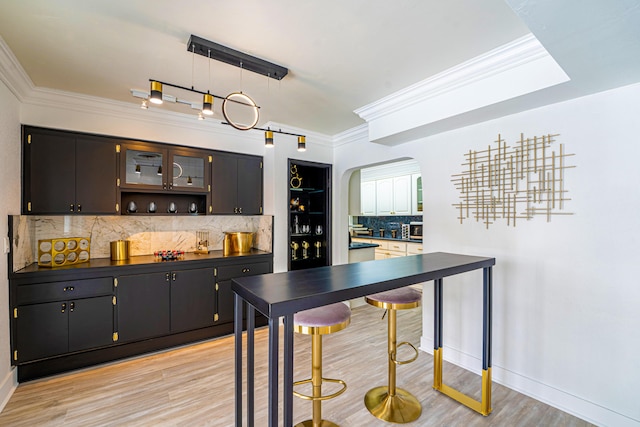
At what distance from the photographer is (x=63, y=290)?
2.67m

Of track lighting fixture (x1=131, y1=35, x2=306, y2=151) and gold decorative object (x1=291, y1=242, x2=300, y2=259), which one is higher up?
track lighting fixture (x1=131, y1=35, x2=306, y2=151)

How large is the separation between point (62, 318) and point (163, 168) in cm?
171

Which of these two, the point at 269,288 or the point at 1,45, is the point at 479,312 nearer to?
the point at 269,288

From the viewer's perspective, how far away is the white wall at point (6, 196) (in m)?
2.28

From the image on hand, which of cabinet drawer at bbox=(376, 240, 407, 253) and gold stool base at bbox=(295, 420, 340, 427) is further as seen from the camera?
cabinet drawer at bbox=(376, 240, 407, 253)

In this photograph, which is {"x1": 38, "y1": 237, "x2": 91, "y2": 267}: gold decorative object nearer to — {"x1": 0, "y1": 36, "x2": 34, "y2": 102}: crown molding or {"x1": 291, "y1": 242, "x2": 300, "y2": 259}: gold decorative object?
{"x1": 0, "y1": 36, "x2": 34, "y2": 102}: crown molding

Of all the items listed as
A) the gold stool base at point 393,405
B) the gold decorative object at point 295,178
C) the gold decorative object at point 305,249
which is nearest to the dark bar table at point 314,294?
the gold stool base at point 393,405

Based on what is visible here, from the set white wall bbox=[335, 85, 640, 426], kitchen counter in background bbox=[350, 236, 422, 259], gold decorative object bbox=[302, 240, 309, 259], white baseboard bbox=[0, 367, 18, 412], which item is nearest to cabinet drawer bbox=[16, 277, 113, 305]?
white baseboard bbox=[0, 367, 18, 412]

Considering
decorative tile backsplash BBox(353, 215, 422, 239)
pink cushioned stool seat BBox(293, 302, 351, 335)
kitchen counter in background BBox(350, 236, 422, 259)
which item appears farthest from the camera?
decorative tile backsplash BBox(353, 215, 422, 239)

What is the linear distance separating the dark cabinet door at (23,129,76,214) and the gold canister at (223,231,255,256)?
5.18 ft

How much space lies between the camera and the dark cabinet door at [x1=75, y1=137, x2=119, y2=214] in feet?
9.57

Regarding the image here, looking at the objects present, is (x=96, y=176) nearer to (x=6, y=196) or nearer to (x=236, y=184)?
(x=6, y=196)

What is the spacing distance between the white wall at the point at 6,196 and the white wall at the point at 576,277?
3.92m

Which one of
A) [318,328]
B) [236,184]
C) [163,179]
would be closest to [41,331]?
[163,179]
